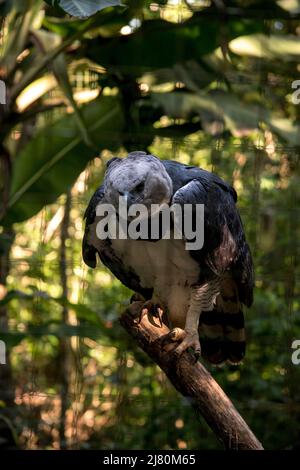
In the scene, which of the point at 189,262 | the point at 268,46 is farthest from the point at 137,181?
the point at 268,46

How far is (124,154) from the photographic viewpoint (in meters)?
1.94

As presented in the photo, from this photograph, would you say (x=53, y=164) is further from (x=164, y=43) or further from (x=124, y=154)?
(x=164, y=43)

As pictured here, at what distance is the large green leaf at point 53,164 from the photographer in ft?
5.44

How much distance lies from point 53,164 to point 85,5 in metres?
0.78

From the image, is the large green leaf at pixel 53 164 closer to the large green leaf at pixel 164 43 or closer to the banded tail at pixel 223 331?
the large green leaf at pixel 164 43

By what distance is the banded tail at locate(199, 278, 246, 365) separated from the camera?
1.05 metres

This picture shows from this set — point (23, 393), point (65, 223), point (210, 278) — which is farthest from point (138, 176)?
point (23, 393)

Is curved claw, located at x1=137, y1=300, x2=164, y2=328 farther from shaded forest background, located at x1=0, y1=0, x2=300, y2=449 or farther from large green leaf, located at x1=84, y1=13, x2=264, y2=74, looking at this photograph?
large green leaf, located at x1=84, y1=13, x2=264, y2=74

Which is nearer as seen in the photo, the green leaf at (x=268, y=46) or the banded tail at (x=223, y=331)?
the banded tail at (x=223, y=331)

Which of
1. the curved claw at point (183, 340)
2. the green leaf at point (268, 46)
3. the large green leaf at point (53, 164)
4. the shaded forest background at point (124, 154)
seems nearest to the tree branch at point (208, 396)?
the curved claw at point (183, 340)

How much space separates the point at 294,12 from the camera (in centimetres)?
174

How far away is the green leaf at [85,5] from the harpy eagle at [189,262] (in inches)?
9.4

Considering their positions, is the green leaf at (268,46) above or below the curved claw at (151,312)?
above

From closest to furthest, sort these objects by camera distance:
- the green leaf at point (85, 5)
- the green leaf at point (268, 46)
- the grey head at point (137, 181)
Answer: the grey head at point (137, 181) → the green leaf at point (85, 5) → the green leaf at point (268, 46)
